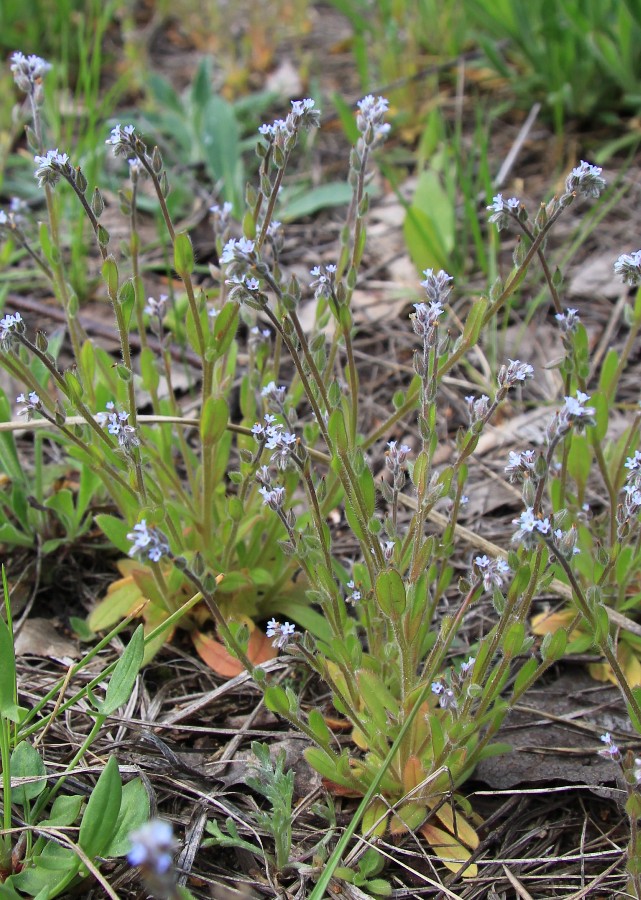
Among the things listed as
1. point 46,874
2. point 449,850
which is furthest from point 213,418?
point 449,850

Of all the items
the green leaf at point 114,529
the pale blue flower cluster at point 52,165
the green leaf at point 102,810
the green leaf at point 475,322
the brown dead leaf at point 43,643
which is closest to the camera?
the green leaf at point 102,810

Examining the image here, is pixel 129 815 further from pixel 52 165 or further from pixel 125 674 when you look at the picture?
pixel 52 165

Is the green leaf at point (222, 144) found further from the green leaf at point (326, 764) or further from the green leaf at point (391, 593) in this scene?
the green leaf at point (326, 764)

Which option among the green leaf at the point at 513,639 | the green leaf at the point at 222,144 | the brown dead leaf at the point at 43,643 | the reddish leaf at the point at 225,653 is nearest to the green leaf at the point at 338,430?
the green leaf at the point at 513,639

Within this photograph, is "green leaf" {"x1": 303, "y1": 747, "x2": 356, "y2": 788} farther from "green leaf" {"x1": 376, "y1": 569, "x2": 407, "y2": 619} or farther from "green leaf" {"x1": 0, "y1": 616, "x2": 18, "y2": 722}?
"green leaf" {"x1": 0, "y1": 616, "x2": 18, "y2": 722}

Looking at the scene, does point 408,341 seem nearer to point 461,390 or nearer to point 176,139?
point 461,390

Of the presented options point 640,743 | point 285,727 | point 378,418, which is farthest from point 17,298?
point 640,743

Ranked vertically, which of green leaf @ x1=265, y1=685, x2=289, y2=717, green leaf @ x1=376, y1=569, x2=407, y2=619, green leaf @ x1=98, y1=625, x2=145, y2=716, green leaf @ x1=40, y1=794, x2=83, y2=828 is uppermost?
green leaf @ x1=376, y1=569, x2=407, y2=619

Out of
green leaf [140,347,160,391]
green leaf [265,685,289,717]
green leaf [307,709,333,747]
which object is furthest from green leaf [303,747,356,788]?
green leaf [140,347,160,391]
